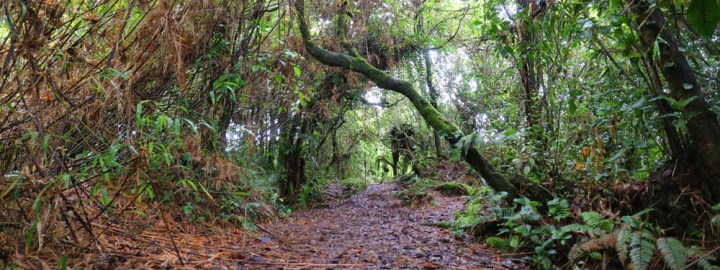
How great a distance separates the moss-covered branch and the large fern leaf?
5.33 ft

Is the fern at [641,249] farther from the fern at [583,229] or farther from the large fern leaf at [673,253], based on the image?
the fern at [583,229]

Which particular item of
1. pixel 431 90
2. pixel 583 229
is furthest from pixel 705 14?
pixel 431 90

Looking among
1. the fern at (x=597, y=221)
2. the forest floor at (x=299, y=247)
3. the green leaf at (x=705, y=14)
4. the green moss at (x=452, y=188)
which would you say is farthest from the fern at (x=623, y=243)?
the green moss at (x=452, y=188)

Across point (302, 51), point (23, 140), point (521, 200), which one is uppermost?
point (302, 51)

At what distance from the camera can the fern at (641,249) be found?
222cm

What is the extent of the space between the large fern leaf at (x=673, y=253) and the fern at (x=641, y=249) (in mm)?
49

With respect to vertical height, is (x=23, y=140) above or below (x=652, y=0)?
below

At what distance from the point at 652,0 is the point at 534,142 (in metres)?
1.79

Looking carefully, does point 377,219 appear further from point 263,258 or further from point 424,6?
point 424,6

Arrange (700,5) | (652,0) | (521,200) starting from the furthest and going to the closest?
(521,200)
(652,0)
(700,5)

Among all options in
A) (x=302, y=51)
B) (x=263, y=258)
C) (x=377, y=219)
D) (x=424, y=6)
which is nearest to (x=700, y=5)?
(x=263, y=258)

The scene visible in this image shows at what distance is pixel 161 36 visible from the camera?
109 inches

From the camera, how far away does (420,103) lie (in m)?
4.98

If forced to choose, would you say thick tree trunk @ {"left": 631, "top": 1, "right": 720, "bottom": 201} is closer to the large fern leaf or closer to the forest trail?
the large fern leaf
